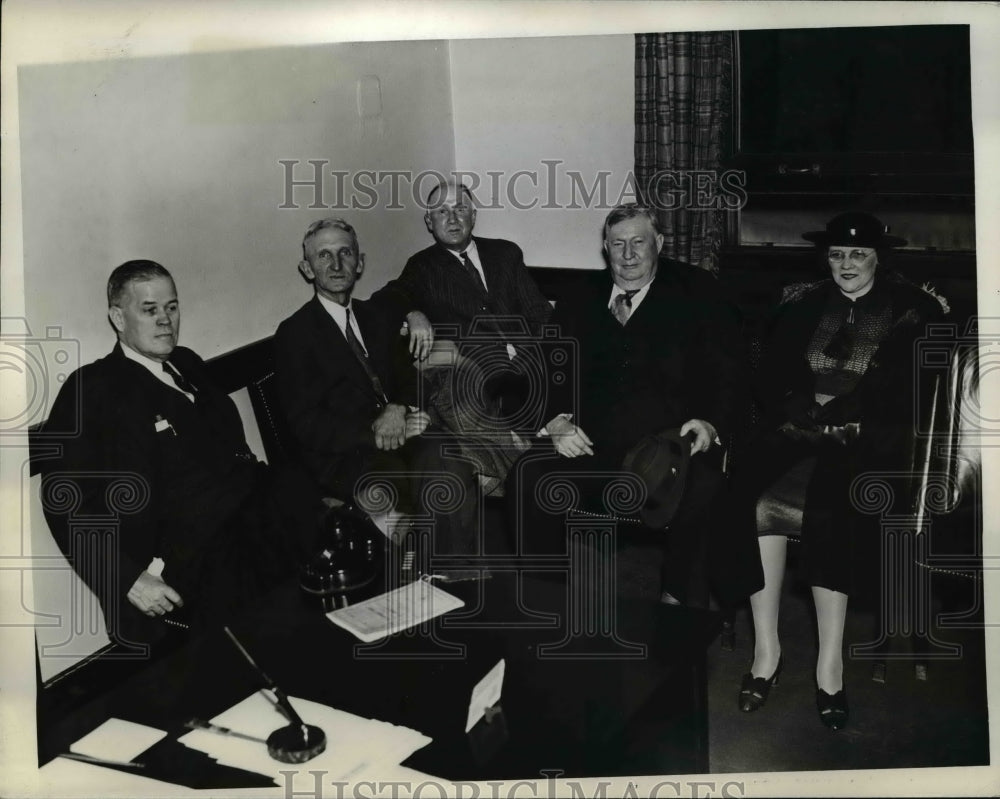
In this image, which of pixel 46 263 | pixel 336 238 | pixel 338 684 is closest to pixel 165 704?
pixel 338 684

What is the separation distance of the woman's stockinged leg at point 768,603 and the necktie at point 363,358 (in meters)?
1.21

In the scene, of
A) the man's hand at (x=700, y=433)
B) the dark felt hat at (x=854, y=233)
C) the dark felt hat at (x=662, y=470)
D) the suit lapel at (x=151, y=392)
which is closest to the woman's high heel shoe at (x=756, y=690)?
the dark felt hat at (x=662, y=470)

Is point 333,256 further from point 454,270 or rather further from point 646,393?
point 646,393

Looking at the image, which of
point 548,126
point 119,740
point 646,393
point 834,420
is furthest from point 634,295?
point 119,740

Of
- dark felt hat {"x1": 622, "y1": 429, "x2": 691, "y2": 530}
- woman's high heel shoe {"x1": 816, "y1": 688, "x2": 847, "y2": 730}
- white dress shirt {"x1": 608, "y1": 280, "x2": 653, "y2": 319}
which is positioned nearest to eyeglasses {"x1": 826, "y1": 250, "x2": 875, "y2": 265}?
white dress shirt {"x1": 608, "y1": 280, "x2": 653, "y2": 319}

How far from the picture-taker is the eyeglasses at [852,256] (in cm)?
286

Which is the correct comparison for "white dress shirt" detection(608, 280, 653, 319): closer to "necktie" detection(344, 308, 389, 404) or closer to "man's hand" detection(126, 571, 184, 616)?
"necktie" detection(344, 308, 389, 404)

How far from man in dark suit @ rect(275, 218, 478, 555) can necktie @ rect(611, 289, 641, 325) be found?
0.64 metres

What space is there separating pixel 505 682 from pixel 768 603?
999mm

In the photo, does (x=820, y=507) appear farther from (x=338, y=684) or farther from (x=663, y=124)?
(x=338, y=684)

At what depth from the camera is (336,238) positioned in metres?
2.96

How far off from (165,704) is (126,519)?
66cm

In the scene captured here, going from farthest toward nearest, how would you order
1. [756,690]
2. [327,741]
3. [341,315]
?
1. [341,315]
2. [756,690]
3. [327,741]

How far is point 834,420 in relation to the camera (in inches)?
115
